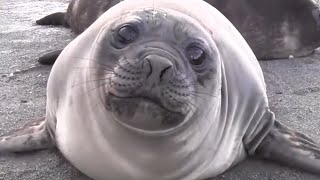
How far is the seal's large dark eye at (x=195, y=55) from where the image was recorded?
215 cm

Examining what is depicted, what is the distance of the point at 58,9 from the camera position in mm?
6328

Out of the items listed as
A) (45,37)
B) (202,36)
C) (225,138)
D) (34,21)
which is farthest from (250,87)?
(34,21)

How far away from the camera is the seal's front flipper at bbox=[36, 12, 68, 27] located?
532 centimetres

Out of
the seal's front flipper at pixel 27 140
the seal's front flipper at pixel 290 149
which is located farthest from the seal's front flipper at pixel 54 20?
the seal's front flipper at pixel 290 149

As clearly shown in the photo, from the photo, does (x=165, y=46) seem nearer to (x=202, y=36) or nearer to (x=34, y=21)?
(x=202, y=36)

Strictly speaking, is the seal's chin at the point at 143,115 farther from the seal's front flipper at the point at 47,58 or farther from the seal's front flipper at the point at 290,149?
the seal's front flipper at the point at 47,58

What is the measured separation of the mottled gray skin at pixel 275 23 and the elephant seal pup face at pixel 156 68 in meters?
1.90

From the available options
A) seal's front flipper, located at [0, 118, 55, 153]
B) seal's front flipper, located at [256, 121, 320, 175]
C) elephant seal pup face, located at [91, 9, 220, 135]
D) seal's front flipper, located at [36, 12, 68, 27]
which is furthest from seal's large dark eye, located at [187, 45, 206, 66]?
seal's front flipper, located at [36, 12, 68, 27]

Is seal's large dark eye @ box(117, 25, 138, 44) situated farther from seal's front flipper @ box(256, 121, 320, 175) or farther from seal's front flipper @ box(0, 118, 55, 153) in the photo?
seal's front flipper @ box(256, 121, 320, 175)

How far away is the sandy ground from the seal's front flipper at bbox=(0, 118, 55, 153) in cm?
4

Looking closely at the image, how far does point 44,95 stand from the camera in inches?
135

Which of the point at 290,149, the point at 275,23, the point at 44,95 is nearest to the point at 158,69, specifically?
the point at 290,149

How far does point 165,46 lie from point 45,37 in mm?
2931

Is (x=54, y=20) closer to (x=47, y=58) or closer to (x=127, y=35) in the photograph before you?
(x=47, y=58)
